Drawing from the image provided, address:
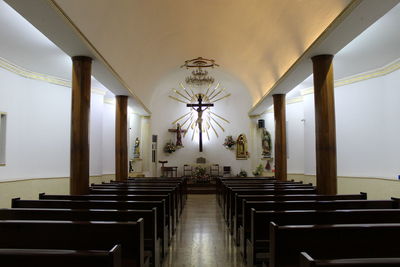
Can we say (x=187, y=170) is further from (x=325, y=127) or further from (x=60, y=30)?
(x=60, y=30)

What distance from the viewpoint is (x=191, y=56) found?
1186cm

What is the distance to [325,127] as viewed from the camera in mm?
6262

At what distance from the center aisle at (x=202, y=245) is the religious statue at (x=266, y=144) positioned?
745 cm

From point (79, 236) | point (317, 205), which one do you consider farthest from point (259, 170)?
point (79, 236)

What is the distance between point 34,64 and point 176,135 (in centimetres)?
910

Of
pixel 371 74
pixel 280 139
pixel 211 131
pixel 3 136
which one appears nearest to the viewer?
pixel 3 136

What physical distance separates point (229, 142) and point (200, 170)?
89.3 inches

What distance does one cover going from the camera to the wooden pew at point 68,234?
8.98ft

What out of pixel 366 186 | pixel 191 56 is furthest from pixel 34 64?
pixel 366 186

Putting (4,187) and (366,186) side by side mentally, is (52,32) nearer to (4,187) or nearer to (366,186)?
(4,187)

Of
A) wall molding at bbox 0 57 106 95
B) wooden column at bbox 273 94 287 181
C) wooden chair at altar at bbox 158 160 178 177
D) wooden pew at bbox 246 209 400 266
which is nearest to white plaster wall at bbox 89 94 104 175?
wall molding at bbox 0 57 106 95

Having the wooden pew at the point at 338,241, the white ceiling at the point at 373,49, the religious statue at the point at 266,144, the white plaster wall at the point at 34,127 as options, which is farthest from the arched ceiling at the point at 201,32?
the wooden pew at the point at 338,241

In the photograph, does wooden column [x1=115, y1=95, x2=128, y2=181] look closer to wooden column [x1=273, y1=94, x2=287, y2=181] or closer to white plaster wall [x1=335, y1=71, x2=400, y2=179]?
wooden column [x1=273, y1=94, x2=287, y2=181]

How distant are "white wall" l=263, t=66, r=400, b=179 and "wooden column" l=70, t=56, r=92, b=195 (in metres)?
7.74
